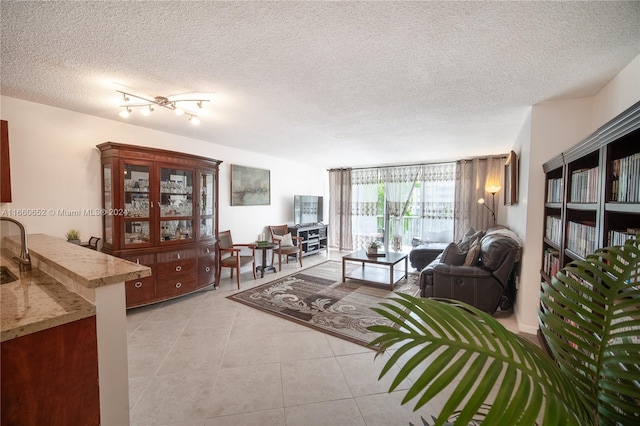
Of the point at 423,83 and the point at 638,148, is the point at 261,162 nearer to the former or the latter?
the point at 423,83

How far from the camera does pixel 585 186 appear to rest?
1.71m

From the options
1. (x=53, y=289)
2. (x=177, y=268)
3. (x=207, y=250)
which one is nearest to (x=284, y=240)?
(x=207, y=250)

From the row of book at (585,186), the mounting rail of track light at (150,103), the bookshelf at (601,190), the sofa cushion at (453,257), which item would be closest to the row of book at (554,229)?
the bookshelf at (601,190)

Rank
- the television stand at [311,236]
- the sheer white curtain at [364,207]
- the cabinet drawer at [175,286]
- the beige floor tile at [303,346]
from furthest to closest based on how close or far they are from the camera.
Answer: the sheer white curtain at [364,207]
the television stand at [311,236]
the cabinet drawer at [175,286]
the beige floor tile at [303,346]

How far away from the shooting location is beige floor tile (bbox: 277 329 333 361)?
231 centimetres

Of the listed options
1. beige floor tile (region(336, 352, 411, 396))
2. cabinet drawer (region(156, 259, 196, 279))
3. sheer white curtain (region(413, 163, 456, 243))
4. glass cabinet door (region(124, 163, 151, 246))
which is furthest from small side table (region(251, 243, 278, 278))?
sheer white curtain (region(413, 163, 456, 243))

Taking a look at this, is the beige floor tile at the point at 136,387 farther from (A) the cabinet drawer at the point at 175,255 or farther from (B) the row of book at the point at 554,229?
(B) the row of book at the point at 554,229

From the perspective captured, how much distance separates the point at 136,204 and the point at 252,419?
279 cm

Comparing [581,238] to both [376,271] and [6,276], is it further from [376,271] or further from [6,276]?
[6,276]

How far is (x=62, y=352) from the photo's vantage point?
3.32ft

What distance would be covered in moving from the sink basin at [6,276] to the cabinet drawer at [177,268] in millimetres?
1699

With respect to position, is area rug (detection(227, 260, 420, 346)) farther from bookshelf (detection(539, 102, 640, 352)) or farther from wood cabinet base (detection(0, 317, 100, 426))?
wood cabinet base (detection(0, 317, 100, 426))

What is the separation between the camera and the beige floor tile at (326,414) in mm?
1606

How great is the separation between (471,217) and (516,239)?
276cm
